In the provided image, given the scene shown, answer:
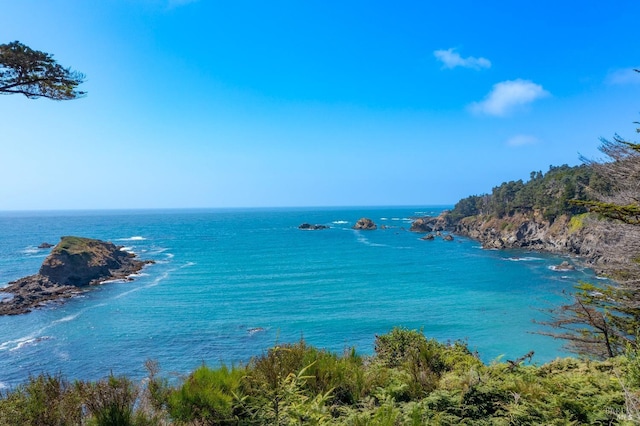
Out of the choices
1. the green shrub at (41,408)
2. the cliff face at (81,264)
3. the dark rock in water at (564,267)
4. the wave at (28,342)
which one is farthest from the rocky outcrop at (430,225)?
the green shrub at (41,408)

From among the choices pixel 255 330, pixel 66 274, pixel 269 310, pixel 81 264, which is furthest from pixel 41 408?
pixel 81 264

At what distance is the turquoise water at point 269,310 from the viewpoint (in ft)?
94.6

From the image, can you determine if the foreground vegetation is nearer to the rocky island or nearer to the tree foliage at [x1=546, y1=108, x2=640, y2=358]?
the tree foliage at [x1=546, y1=108, x2=640, y2=358]

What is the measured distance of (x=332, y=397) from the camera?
683 centimetres

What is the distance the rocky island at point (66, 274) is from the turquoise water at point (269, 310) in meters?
3.02

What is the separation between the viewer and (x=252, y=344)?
30.3m

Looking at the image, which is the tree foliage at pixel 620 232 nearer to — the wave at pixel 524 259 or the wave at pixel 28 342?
the wave at pixel 28 342

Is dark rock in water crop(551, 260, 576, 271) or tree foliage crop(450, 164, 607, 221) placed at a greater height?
tree foliage crop(450, 164, 607, 221)

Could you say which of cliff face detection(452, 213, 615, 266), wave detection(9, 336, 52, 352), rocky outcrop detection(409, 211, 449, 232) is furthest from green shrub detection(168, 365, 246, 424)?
rocky outcrop detection(409, 211, 449, 232)

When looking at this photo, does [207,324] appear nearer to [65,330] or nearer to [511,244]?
[65,330]

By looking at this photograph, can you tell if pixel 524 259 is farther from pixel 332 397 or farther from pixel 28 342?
pixel 28 342

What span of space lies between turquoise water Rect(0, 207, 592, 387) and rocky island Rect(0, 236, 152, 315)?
302 centimetres

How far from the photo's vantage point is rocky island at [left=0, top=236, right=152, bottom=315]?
4341cm

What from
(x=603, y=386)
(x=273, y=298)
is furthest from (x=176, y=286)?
(x=603, y=386)
